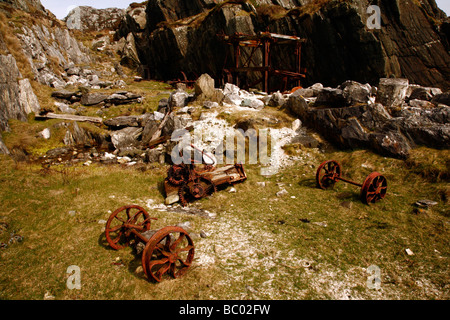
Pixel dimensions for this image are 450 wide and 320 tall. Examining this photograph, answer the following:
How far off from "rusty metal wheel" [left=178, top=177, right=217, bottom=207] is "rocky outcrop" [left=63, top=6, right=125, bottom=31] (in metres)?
62.1

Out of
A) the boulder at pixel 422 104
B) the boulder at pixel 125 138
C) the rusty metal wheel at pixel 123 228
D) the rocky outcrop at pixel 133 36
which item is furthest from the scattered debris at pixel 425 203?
the rocky outcrop at pixel 133 36

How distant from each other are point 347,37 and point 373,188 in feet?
47.8

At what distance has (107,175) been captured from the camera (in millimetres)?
9070

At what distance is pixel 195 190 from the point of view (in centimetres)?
765

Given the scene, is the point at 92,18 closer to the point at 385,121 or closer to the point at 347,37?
the point at 347,37

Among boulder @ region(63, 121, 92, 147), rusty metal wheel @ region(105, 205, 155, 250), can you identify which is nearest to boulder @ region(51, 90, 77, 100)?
boulder @ region(63, 121, 92, 147)

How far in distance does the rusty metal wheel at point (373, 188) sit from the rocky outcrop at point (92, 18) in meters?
65.2

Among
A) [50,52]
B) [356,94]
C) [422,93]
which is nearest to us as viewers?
[356,94]

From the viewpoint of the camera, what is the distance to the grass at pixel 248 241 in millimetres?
4051

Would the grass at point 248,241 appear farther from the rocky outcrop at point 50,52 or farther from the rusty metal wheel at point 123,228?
the rocky outcrop at point 50,52

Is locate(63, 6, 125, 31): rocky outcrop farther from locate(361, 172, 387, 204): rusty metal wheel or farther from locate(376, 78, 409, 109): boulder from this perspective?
locate(361, 172, 387, 204): rusty metal wheel

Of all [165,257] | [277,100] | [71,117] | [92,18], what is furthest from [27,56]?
[92,18]
